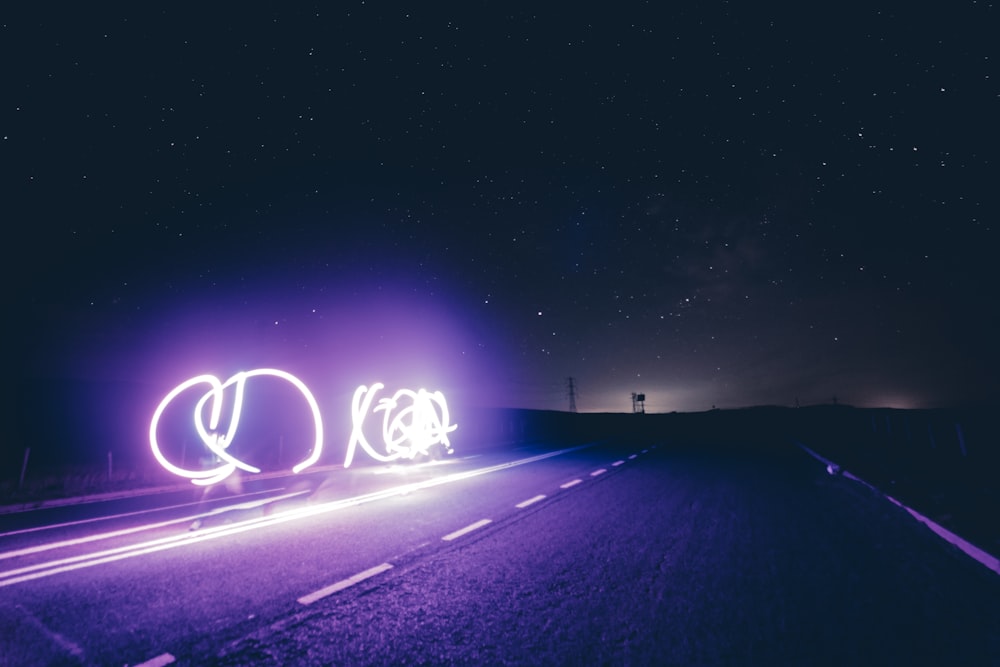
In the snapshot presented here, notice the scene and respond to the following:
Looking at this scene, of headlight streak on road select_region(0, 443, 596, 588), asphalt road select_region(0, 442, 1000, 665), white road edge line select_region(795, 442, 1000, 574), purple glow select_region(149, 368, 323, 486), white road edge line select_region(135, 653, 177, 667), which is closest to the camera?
white road edge line select_region(135, 653, 177, 667)

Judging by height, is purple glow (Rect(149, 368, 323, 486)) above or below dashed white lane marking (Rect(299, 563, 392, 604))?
above

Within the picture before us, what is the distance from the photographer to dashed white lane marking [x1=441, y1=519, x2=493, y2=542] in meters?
6.71

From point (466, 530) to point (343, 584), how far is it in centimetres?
264

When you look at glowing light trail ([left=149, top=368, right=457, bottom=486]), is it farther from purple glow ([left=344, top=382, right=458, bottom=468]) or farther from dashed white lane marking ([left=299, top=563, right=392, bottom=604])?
dashed white lane marking ([left=299, top=563, right=392, bottom=604])

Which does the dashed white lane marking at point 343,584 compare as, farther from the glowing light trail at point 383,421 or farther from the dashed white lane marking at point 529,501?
the glowing light trail at point 383,421

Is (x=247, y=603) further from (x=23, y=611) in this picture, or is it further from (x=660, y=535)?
(x=660, y=535)

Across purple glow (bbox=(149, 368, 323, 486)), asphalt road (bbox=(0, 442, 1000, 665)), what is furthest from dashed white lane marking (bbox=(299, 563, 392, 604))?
purple glow (bbox=(149, 368, 323, 486))

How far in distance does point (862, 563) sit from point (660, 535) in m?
2.43

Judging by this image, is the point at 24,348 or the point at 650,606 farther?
the point at 24,348

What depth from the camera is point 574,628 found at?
3.77 meters

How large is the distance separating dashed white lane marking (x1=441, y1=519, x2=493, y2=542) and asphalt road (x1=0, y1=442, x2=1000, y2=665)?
0.06m

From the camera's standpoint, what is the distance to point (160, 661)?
3295mm

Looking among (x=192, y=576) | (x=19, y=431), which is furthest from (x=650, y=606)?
(x=19, y=431)

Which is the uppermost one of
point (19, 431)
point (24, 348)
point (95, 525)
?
point (24, 348)
